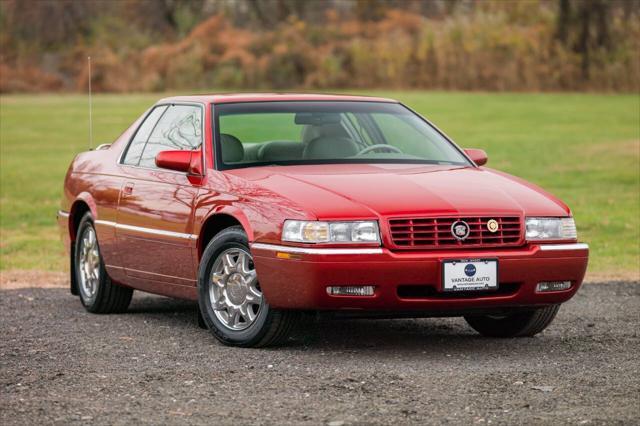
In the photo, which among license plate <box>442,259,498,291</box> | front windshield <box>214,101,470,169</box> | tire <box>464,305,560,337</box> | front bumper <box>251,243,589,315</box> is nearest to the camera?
front bumper <box>251,243,589,315</box>

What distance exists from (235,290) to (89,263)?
7.85 feet

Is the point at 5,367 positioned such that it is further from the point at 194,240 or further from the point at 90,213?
the point at 90,213

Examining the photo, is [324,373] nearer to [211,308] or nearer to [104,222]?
[211,308]

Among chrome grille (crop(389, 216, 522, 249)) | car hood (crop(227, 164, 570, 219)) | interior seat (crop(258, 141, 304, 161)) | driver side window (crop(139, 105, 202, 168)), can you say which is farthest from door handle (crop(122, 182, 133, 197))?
chrome grille (crop(389, 216, 522, 249))

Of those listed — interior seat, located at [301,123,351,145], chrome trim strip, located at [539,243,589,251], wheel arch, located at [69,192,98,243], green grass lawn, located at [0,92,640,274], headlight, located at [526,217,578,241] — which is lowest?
green grass lawn, located at [0,92,640,274]

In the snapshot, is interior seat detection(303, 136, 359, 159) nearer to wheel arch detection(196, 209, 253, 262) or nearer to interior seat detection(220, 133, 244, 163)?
interior seat detection(220, 133, 244, 163)

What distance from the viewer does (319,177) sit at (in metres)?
8.79

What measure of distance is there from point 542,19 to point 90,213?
44.4 m

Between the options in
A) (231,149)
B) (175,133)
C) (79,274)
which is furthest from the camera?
(79,274)

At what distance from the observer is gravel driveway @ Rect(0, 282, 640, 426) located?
668cm

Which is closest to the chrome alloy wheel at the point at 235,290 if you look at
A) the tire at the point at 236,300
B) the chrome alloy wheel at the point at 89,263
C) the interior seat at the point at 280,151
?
the tire at the point at 236,300

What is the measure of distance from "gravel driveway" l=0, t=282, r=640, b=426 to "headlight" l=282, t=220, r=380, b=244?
2.20 feet

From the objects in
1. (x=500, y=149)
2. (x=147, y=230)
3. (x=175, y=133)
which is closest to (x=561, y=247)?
(x=147, y=230)

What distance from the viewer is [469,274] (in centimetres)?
825
